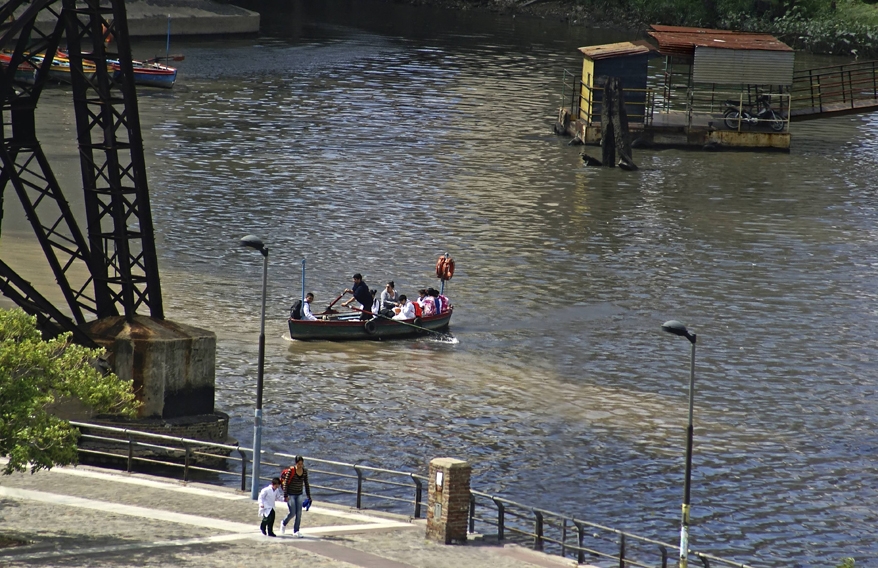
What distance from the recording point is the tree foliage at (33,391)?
1917cm

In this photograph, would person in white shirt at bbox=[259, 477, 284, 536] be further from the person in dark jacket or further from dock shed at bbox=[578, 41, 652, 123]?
dock shed at bbox=[578, 41, 652, 123]

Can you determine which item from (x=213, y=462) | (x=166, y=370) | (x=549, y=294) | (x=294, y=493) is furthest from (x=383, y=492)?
(x=549, y=294)

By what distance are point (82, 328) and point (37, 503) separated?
5940 millimetres

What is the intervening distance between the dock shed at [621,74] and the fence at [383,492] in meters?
39.0

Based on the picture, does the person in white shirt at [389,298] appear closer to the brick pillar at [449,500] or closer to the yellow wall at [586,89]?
the brick pillar at [449,500]

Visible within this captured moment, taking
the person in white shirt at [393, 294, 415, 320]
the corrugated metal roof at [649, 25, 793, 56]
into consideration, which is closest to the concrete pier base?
the person in white shirt at [393, 294, 415, 320]

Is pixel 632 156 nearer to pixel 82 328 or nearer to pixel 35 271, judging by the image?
pixel 35 271

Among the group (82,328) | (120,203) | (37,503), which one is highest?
(120,203)

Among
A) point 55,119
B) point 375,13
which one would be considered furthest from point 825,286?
point 375,13

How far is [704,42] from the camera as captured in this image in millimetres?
62938

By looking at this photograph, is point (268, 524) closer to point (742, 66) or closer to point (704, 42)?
point (742, 66)

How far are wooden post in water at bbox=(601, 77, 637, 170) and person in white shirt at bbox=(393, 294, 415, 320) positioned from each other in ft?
83.3

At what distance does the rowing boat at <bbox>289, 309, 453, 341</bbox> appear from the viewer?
34744 millimetres

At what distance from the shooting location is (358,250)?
4444 centimetres
